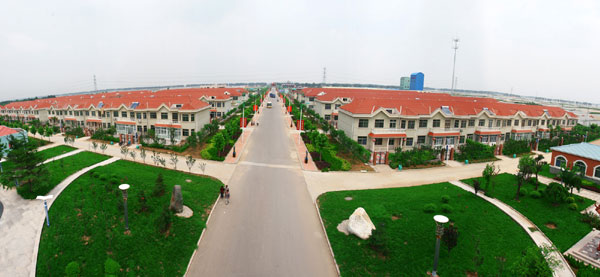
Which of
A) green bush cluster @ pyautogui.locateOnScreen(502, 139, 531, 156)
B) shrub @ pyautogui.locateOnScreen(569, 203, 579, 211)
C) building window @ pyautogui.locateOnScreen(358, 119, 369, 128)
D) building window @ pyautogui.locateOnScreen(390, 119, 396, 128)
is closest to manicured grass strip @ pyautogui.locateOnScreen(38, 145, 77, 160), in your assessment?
building window @ pyautogui.locateOnScreen(358, 119, 369, 128)

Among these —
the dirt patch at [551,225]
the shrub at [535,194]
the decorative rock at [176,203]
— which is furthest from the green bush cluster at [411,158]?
the decorative rock at [176,203]

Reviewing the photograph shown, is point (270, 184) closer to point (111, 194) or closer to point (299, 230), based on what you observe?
point (299, 230)

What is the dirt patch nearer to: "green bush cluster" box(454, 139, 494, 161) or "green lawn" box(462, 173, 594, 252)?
"green lawn" box(462, 173, 594, 252)

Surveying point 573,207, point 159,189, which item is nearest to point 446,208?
point 573,207

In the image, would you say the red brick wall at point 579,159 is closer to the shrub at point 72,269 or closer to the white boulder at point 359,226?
the white boulder at point 359,226

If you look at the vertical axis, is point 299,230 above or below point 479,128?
below

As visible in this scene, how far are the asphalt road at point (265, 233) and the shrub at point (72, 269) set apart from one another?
4842mm

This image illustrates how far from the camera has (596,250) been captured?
1608cm

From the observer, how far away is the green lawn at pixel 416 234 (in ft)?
46.8

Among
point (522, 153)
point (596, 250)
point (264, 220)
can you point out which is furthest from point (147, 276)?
point (522, 153)

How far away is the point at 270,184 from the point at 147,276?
42.9ft

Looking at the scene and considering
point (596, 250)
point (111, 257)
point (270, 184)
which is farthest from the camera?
point (270, 184)

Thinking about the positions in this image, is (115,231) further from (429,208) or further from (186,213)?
(429,208)

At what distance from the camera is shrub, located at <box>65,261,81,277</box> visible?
12836mm
